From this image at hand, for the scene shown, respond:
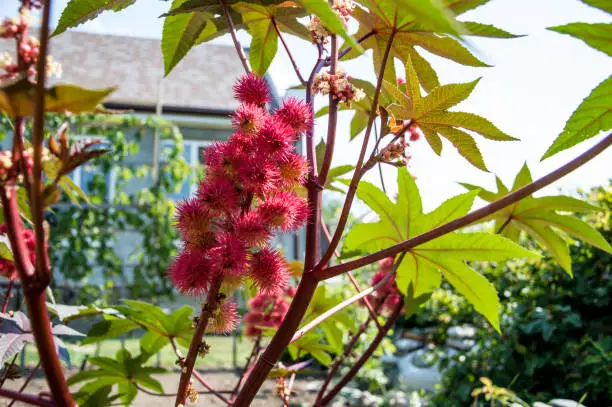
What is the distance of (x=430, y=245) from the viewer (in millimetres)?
773

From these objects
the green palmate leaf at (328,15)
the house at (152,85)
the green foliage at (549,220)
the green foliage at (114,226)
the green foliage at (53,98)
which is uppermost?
the house at (152,85)

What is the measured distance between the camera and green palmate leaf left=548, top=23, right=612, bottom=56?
1.89ft

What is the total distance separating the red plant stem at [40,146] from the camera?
33cm

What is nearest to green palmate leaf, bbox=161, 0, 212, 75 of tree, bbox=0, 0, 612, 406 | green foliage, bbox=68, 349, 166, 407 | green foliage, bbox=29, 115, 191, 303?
tree, bbox=0, 0, 612, 406

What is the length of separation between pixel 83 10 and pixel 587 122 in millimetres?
538

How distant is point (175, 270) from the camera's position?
1.90 ft

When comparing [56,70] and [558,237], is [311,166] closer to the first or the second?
[56,70]

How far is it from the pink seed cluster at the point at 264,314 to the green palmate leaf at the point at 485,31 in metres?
0.91

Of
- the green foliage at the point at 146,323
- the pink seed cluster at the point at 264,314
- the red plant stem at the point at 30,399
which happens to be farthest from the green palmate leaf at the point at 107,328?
the red plant stem at the point at 30,399

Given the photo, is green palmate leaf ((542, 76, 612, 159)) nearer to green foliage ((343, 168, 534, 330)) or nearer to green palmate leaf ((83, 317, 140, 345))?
green foliage ((343, 168, 534, 330))

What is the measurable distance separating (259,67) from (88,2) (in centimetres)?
31

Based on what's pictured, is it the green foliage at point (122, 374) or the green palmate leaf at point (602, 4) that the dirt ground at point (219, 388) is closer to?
the green foliage at point (122, 374)

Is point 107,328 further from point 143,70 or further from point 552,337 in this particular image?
point 143,70

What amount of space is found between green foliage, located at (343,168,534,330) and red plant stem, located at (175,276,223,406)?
10.8 inches
